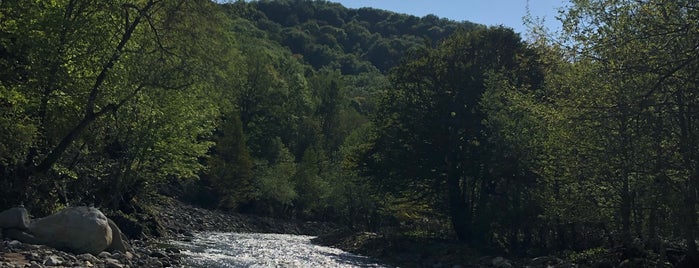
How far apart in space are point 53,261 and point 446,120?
28.7 meters

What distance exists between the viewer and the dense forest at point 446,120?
1883cm

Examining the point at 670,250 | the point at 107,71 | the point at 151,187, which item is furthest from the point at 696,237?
the point at 151,187

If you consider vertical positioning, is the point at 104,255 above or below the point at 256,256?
above

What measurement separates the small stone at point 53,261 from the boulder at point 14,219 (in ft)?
8.77

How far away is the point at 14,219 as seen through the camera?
1919 centimetres

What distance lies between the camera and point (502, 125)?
3597 centimetres

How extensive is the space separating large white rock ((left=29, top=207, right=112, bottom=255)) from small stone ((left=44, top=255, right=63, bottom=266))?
2.34m

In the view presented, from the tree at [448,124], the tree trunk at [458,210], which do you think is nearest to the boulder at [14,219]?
the tree at [448,124]

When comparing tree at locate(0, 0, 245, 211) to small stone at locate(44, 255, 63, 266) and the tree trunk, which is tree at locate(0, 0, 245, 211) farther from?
the tree trunk

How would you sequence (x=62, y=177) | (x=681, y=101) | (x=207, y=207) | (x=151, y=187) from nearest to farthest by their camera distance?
(x=681, y=101)
(x=62, y=177)
(x=151, y=187)
(x=207, y=207)

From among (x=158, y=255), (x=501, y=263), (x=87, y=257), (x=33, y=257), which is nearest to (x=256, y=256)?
(x=158, y=255)

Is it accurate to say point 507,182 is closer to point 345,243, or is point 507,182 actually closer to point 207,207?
point 345,243

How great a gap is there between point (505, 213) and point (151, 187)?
22.6 meters

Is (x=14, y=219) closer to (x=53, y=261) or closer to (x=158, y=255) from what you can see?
(x=53, y=261)
